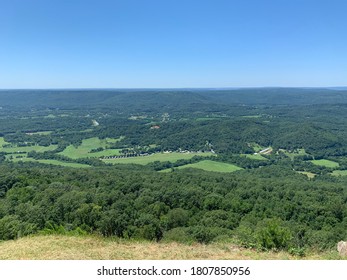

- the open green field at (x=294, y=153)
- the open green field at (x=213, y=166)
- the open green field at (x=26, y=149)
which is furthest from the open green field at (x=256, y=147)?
the open green field at (x=26, y=149)

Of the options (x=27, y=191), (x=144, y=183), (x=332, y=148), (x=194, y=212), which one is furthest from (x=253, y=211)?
(x=332, y=148)

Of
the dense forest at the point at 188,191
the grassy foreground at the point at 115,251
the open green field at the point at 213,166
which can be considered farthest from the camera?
the open green field at the point at 213,166

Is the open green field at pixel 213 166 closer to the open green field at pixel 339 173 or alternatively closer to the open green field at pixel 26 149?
the open green field at pixel 339 173

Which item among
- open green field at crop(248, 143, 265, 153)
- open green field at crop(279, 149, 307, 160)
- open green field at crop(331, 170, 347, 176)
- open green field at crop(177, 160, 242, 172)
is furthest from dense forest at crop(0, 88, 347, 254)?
open green field at crop(248, 143, 265, 153)

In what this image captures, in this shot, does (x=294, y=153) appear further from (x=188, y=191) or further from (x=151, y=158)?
(x=188, y=191)

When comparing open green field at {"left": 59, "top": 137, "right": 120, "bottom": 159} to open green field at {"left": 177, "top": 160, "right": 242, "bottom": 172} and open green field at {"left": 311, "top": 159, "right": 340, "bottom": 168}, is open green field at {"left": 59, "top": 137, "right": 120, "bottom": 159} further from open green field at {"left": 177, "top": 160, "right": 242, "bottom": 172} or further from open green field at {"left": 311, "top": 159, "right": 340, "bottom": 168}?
open green field at {"left": 311, "top": 159, "right": 340, "bottom": 168}

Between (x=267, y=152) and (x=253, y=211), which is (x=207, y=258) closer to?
(x=253, y=211)
